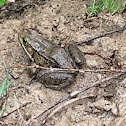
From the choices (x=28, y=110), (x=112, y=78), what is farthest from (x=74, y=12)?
(x=28, y=110)

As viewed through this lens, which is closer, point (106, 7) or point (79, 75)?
point (79, 75)

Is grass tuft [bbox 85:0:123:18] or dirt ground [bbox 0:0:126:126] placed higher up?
grass tuft [bbox 85:0:123:18]

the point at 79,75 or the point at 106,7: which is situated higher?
the point at 106,7

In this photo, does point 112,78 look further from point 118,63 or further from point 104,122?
point 104,122

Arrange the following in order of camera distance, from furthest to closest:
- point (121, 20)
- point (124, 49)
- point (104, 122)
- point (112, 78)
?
1. point (121, 20)
2. point (124, 49)
3. point (112, 78)
4. point (104, 122)

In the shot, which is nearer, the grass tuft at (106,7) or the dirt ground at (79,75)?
the dirt ground at (79,75)

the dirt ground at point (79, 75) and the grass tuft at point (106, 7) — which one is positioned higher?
the grass tuft at point (106, 7)

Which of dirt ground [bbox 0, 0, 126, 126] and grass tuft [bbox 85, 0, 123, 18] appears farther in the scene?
grass tuft [bbox 85, 0, 123, 18]

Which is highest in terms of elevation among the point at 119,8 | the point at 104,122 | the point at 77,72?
the point at 119,8
